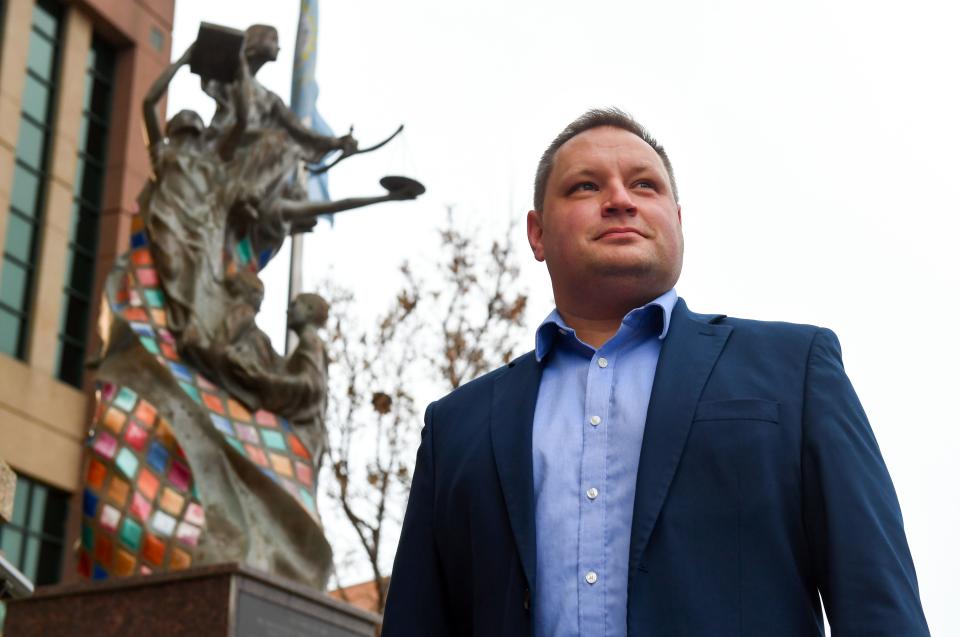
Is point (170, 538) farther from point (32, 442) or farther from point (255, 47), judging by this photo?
point (32, 442)

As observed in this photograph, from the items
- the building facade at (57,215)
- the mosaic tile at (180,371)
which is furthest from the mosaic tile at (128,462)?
the building facade at (57,215)

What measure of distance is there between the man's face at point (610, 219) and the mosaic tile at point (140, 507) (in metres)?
8.66

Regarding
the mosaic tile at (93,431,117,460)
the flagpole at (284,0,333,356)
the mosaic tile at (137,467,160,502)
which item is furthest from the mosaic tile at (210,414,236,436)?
the flagpole at (284,0,333,356)

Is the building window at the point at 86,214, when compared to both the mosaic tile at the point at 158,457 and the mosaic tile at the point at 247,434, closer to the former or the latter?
the mosaic tile at the point at 247,434

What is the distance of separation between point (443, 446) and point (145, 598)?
6.09m

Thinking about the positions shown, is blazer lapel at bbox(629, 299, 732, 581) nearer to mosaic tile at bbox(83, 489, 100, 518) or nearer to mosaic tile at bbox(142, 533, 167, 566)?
mosaic tile at bbox(142, 533, 167, 566)

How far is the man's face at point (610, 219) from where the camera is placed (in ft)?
8.66

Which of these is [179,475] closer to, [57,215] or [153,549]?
[153,549]

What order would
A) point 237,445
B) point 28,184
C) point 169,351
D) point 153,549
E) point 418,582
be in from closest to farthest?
1. point 418,582
2. point 153,549
3. point 237,445
4. point 169,351
5. point 28,184

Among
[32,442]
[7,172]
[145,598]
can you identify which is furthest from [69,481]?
[145,598]

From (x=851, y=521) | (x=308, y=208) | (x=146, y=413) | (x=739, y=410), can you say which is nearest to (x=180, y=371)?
(x=146, y=413)

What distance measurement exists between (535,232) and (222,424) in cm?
895

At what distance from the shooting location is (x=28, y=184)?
22906 millimetres

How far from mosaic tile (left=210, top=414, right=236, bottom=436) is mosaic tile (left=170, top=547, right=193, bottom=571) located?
98 cm
